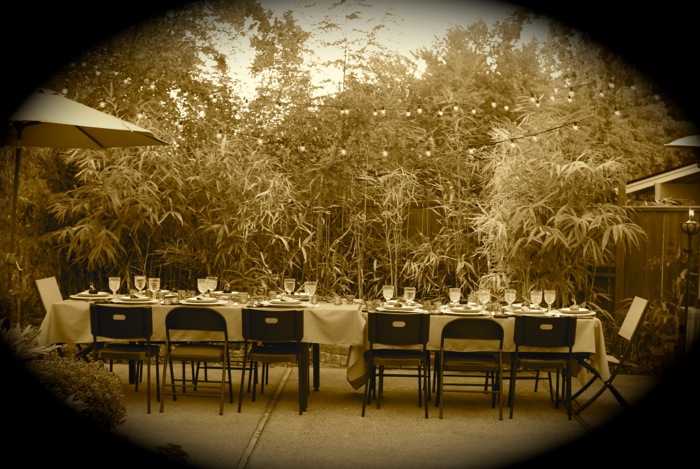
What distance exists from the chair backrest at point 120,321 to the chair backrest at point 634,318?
3.29 m

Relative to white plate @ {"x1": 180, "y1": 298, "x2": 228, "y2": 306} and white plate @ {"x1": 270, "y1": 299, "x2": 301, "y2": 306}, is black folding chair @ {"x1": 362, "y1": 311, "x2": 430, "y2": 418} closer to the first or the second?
white plate @ {"x1": 270, "y1": 299, "x2": 301, "y2": 306}

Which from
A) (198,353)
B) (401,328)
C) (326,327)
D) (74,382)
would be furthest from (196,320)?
(74,382)

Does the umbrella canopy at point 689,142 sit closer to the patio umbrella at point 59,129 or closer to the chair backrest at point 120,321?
the patio umbrella at point 59,129

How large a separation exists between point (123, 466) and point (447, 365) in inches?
90.5

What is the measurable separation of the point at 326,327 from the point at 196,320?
2.96 ft

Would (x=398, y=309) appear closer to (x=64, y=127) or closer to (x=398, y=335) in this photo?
(x=398, y=335)

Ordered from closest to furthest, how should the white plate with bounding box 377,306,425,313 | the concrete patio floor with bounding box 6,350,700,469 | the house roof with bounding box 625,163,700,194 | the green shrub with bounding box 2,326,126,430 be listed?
the concrete patio floor with bounding box 6,350,700,469
the green shrub with bounding box 2,326,126,430
the white plate with bounding box 377,306,425,313
the house roof with bounding box 625,163,700,194

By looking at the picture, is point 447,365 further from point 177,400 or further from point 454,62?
point 454,62

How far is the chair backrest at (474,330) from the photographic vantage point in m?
4.97

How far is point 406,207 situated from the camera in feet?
23.3

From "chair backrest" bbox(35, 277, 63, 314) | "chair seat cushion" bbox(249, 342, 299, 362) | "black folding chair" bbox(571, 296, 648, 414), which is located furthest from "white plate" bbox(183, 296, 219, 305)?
"black folding chair" bbox(571, 296, 648, 414)

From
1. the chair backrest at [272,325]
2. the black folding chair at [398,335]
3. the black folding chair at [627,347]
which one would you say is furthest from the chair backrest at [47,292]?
the black folding chair at [627,347]

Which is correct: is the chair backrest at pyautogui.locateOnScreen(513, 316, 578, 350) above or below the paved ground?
above

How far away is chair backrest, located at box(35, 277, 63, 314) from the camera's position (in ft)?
17.7
